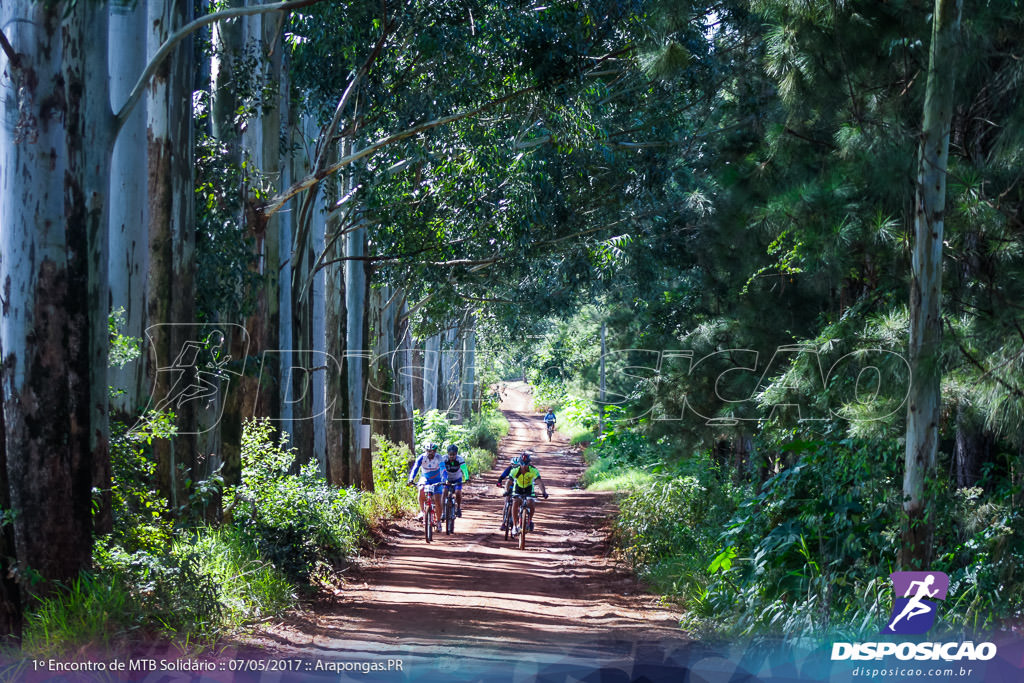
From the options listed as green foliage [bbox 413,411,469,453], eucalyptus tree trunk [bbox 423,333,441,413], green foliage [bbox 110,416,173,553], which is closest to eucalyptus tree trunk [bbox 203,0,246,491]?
green foliage [bbox 110,416,173,553]

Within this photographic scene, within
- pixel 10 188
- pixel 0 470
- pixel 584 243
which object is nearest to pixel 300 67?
pixel 584 243

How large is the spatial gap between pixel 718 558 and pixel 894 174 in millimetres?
4153

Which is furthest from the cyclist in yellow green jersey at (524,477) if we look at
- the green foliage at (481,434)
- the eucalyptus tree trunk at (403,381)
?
the green foliage at (481,434)

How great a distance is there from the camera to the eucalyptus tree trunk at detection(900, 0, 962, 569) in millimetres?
7746

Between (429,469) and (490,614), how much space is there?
7.43 metres

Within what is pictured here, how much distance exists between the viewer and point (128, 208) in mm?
10711

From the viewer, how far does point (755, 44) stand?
685 inches

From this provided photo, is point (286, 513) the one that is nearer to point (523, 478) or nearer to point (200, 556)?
point (200, 556)

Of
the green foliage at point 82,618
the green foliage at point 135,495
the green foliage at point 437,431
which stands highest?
the green foliage at point 135,495

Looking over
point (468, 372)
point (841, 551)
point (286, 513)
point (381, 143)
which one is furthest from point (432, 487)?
point (468, 372)

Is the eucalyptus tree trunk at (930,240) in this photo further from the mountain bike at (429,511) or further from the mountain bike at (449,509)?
the mountain bike at (449,509)

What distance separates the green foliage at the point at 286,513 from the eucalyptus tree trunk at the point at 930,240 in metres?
7.24

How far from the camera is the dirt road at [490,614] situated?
8.74 m

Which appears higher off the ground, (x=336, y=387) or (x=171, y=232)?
(x=171, y=232)
